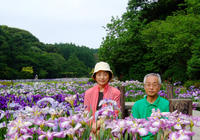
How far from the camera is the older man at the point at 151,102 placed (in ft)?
7.75

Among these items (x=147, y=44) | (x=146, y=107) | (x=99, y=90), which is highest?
(x=147, y=44)

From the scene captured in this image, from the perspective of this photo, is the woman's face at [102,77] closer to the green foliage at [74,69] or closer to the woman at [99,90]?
the woman at [99,90]

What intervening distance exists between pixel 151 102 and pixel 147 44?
16.6m

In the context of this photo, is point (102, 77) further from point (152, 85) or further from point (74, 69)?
point (74, 69)

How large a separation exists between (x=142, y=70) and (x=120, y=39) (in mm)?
3534

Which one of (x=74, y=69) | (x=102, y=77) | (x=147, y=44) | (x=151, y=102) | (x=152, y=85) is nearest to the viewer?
(x=152, y=85)

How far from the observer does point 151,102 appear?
247 cm

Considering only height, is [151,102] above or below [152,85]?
below

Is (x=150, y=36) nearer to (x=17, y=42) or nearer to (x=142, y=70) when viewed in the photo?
(x=142, y=70)

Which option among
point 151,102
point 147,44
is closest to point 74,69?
point 147,44

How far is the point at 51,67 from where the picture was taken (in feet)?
133

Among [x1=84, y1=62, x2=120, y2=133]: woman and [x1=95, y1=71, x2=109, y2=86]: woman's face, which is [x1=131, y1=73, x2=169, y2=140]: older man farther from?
[x1=95, y1=71, x2=109, y2=86]: woman's face

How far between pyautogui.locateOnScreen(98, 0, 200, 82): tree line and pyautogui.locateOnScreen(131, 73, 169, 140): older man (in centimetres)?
1325

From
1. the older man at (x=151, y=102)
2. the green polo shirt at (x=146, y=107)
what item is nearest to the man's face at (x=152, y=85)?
the older man at (x=151, y=102)
